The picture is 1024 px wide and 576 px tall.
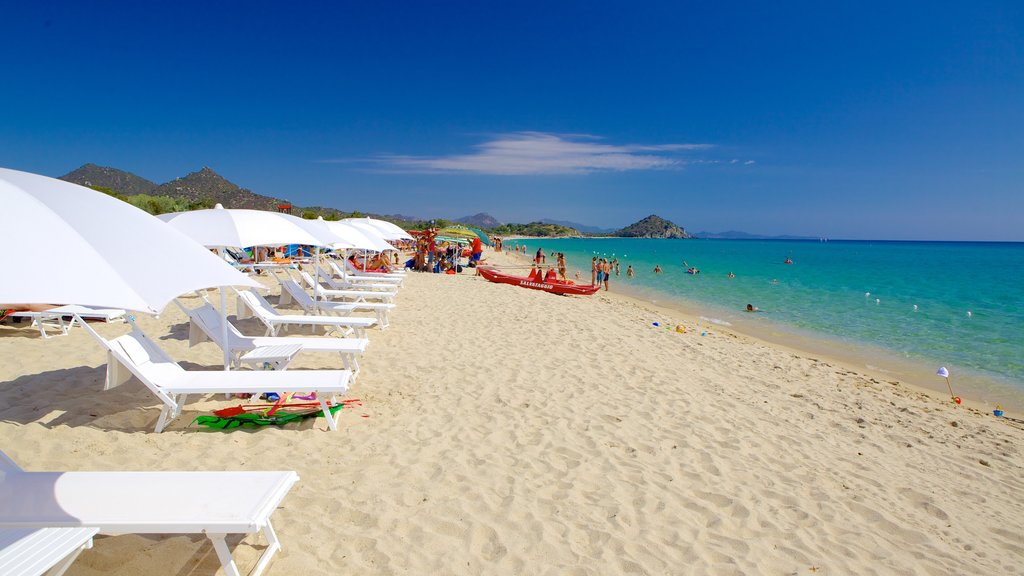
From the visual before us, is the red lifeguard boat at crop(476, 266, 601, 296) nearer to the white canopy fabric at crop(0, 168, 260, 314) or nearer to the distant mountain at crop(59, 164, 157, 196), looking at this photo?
the white canopy fabric at crop(0, 168, 260, 314)

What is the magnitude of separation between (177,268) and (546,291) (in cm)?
1460

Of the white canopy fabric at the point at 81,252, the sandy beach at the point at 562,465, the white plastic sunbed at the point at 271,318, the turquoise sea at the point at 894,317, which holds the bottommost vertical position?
the turquoise sea at the point at 894,317

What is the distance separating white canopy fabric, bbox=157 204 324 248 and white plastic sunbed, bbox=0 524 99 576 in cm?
351

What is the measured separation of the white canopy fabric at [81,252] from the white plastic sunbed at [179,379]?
6.11ft

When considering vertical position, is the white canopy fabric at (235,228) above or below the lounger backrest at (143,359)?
above

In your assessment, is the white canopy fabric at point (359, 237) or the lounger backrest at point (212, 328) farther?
the white canopy fabric at point (359, 237)

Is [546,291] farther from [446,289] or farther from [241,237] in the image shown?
[241,237]

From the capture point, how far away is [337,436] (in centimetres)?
420

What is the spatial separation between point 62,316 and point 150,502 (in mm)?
6835

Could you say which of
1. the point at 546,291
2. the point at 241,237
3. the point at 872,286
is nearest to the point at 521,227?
the point at 872,286

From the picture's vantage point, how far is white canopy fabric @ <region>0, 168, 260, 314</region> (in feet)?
5.68

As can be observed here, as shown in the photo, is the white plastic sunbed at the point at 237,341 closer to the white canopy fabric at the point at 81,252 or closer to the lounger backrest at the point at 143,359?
the lounger backrest at the point at 143,359

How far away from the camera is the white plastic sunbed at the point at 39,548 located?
192 cm

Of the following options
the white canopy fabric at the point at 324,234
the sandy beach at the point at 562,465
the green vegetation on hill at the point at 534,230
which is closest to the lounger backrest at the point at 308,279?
the white canopy fabric at the point at 324,234
